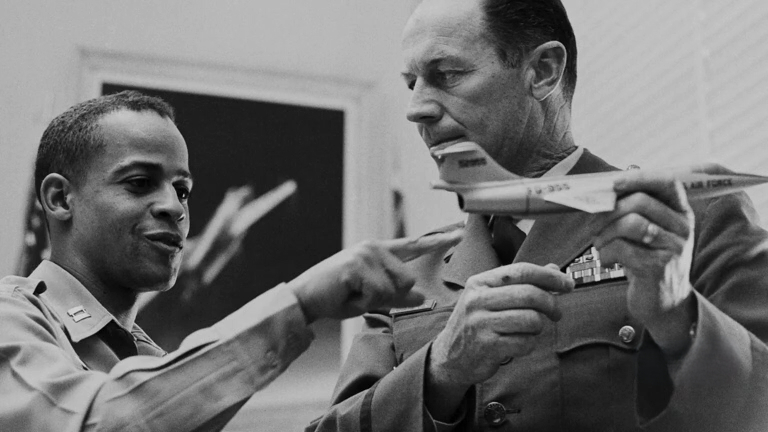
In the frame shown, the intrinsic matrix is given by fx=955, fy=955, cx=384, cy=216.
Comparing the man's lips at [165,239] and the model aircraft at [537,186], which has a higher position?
the model aircraft at [537,186]

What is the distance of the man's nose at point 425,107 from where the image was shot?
1.56 meters

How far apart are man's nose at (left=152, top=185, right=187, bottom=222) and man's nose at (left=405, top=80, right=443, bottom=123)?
17.5 inches

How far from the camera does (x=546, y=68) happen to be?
1.67m

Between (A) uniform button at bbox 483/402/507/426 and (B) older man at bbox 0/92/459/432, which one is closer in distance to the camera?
(B) older man at bbox 0/92/459/432

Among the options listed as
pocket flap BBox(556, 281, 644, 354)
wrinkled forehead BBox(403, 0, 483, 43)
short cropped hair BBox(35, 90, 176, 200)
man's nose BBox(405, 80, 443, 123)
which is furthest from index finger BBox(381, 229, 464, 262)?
short cropped hair BBox(35, 90, 176, 200)

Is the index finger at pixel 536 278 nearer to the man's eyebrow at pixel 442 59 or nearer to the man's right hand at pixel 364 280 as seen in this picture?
the man's right hand at pixel 364 280

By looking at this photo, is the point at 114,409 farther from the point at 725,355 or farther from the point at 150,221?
the point at 725,355

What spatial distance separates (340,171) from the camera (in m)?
3.76

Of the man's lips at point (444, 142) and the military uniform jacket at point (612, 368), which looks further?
the man's lips at point (444, 142)

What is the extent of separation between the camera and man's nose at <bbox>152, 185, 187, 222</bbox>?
5.46 ft

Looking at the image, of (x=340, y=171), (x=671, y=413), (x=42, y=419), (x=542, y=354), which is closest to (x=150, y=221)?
(x=42, y=419)

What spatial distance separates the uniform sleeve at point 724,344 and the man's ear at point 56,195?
1.05 meters

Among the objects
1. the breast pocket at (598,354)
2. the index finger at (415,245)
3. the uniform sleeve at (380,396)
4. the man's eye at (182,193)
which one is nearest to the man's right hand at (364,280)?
the index finger at (415,245)

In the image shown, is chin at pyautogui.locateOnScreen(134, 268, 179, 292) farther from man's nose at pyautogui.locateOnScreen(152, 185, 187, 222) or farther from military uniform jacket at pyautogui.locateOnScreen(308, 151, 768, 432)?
military uniform jacket at pyautogui.locateOnScreen(308, 151, 768, 432)
